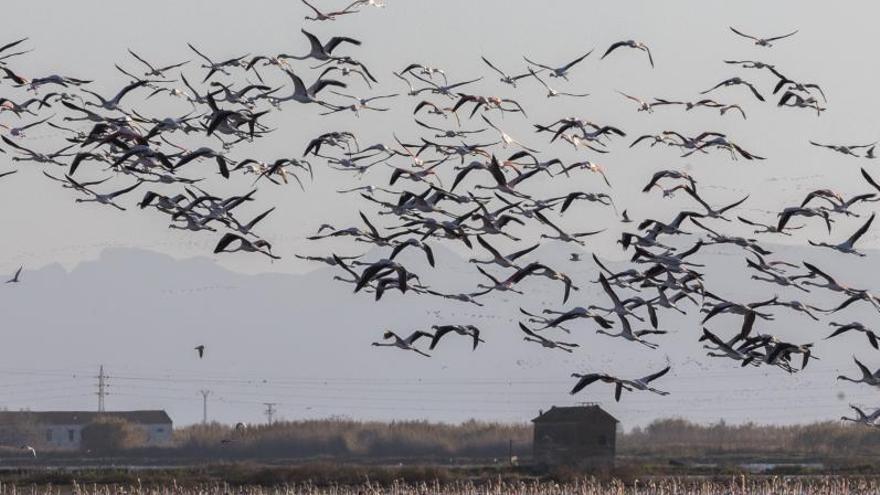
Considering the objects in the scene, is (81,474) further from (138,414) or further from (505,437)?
(138,414)

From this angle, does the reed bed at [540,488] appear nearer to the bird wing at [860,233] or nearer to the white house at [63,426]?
the bird wing at [860,233]

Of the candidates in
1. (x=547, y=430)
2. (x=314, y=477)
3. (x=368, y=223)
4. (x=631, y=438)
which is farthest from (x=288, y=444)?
(x=368, y=223)

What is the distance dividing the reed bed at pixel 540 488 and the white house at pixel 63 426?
7683 centimetres

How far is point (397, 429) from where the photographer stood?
134 metres

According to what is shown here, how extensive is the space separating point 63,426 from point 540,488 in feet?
311

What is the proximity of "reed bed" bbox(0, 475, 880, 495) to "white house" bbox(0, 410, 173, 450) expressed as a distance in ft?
252

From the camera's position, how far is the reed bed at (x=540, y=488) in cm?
6806

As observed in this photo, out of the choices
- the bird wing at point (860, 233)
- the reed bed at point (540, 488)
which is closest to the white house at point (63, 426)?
the reed bed at point (540, 488)

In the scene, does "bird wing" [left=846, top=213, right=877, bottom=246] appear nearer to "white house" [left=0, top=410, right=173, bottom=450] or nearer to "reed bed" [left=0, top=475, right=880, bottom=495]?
"reed bed" [left=0, top=475, right=880, bottom=495]

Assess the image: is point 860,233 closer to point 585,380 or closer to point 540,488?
point 585,380

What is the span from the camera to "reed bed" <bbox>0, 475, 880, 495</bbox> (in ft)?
223

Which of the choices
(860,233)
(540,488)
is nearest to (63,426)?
(540,488)

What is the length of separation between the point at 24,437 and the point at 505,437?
47.0m

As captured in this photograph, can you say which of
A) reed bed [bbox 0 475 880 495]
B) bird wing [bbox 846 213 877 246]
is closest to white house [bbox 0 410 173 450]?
reed bed [bbox 0 475 880 495]
